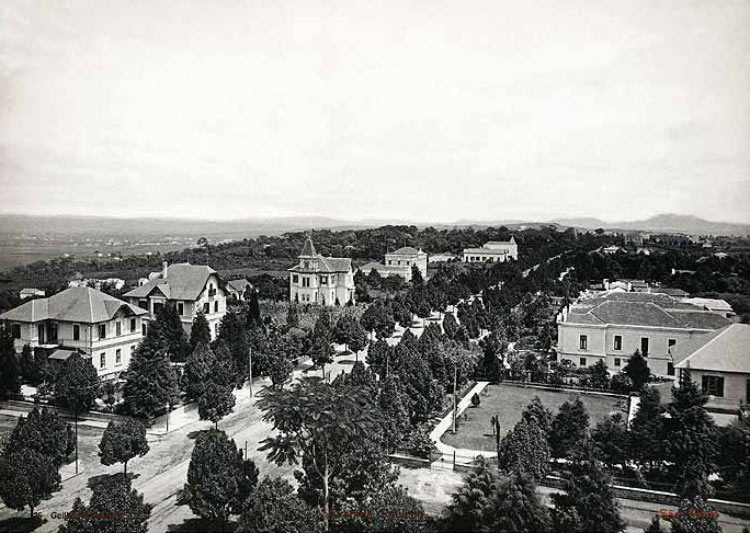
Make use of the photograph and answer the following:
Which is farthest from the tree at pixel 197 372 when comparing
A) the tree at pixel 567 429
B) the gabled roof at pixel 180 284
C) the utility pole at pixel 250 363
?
the tree at pixel 567 429

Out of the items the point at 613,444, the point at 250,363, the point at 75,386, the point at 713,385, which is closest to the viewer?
the point at 613,444

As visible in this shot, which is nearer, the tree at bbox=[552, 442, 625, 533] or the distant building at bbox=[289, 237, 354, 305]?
the tree at bbox=[552, 442, 625, 533]

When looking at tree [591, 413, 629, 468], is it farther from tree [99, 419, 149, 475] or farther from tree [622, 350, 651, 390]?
tree [99, 419, 149, 475]

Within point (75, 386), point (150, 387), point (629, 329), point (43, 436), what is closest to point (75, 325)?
point (75, 386)

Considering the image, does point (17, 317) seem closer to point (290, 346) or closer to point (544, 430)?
point (290, 346)

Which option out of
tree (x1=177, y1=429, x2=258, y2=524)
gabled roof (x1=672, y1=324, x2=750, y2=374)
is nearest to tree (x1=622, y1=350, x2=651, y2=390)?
gabled roof (x1=672, y1=324, x2=750, y2=374)

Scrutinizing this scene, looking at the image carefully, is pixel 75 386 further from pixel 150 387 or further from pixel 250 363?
pixel 250 363
